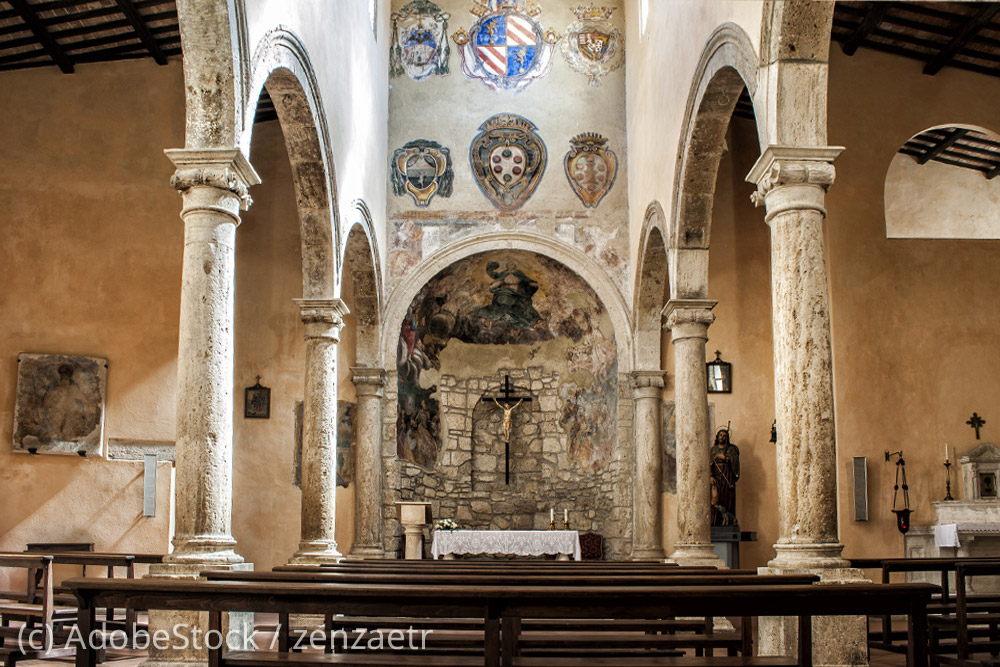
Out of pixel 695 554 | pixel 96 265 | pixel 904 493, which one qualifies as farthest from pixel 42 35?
pixel 904 493

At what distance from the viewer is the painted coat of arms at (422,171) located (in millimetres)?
15750

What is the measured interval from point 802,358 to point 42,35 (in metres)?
9.13

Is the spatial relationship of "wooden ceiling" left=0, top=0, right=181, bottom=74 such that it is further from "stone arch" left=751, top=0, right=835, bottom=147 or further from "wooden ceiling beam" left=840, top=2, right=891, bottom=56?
"wooden ceiling beam" left=840, top=2, right=891, bottom=56

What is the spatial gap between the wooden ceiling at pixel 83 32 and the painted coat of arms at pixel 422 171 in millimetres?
4294

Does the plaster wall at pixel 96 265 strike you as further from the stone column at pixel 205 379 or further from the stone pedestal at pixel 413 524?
the stone column at pixel 205 379

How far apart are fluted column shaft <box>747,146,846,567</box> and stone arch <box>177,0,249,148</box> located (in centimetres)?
355

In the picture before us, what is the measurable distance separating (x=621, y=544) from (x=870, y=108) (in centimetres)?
703

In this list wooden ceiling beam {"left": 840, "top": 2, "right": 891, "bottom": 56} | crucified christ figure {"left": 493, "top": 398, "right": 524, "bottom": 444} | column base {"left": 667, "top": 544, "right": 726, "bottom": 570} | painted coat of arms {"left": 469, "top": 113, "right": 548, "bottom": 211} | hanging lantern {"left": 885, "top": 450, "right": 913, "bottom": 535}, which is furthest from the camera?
crucified christ figure {"left": 493, "top": 398, "right": 524, "bottom": 444}

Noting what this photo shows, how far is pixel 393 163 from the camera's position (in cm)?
1580

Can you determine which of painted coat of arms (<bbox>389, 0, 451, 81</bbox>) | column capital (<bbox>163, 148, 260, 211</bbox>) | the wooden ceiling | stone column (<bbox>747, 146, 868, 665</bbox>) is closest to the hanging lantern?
stone column (<bbox>747, 146, 868, 665</bbox>)

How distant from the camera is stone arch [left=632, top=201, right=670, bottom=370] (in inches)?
543

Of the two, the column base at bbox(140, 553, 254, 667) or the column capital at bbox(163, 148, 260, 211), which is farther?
the column capital at bbox(163, 148, 260, 211)

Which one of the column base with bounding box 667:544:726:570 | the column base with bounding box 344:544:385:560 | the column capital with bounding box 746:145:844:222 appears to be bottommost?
the column base with bounding box 344:544:385:560

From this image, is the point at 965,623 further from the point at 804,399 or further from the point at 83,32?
the point at 83,32
